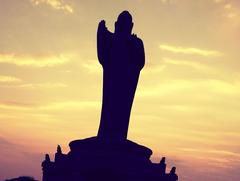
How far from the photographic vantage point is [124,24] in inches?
695

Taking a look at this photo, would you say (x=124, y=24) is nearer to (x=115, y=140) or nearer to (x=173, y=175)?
(x=115, y=140)

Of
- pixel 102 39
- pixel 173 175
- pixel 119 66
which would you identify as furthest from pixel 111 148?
pixel 102 39

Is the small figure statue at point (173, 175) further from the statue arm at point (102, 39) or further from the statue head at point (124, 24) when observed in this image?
the statue head at point (124, 24)

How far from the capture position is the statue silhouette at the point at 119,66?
683 inches

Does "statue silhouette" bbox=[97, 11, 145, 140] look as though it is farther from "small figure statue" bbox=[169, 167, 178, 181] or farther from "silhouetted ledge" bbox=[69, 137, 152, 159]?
"small figure statue" bbox=[169, 167, 178, 181]

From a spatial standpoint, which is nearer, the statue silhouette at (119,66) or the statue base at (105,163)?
the statue base at (105,163)

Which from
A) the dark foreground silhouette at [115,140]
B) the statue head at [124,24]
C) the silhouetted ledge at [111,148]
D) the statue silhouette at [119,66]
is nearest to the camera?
the dark foreground silhouette at [115,140]

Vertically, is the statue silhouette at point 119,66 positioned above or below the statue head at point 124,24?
below

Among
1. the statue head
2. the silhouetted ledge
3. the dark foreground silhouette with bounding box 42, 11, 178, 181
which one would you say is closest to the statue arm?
the dark foreground silhouette with bounding box 42, 11, 178, 181

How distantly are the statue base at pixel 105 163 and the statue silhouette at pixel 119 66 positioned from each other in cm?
128

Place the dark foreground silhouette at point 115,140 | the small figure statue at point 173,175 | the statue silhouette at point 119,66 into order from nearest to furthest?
the dark foreground silhouette at point 115,140 < the small figure statue at point 173,175 < the statue silhouette at point 119,66

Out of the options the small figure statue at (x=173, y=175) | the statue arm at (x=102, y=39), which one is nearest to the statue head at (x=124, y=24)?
the statue arm at (x=102, y=39)

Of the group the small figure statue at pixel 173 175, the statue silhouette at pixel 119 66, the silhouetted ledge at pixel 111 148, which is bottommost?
the small figure statue at pixel 173 175

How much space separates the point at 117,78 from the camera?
17531 millimetres
